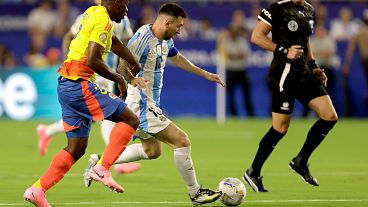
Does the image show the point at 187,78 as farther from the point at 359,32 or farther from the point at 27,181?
the point at 27,181

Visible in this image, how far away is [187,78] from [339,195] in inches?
576

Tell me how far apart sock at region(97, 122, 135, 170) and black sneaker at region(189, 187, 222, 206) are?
1.03 metres

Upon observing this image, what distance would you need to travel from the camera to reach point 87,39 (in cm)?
935

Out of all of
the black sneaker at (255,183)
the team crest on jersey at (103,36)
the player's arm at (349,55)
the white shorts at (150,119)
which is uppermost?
the team crest on jersey at (103,36)

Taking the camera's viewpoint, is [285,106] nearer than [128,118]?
No

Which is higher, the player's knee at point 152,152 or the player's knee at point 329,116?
the player's knee at point 329,116

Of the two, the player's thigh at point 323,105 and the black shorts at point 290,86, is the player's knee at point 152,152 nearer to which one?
the black shorts at point 290,86

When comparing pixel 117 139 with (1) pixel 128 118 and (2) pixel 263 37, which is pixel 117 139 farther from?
(2) pixel 263 37

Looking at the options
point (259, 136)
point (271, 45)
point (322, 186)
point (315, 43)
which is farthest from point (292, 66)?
point (315, 43)

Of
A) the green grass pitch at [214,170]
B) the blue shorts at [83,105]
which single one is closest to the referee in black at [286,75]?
the green grass pitch at [214,170]

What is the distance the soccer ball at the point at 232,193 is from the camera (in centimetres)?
1023

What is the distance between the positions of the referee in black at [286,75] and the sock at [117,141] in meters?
2.57

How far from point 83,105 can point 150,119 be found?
3.72 feet

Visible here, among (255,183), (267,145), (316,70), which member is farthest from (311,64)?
(255,183)
